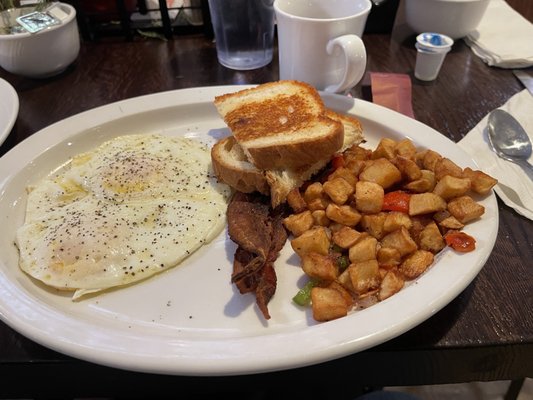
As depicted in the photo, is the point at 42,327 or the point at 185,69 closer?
the point at 42,327

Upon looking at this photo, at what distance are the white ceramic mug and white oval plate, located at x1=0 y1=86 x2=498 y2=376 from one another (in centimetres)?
27

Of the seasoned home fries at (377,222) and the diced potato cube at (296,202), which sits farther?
the diced potato cube at (296,202)

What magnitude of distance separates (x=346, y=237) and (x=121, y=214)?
0.70m

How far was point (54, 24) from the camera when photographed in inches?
77.0

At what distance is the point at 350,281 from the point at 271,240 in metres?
0.26

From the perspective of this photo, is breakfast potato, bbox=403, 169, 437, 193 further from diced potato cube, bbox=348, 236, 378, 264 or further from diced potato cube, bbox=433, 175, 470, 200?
diced potato cube, bbox=348, 236, 378, 264

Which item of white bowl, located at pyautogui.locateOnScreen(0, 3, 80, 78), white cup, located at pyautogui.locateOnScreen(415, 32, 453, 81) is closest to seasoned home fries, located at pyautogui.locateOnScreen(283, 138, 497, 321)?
white cup, located at pyautogui.locateOnScreen(415, 32, 453, 81)

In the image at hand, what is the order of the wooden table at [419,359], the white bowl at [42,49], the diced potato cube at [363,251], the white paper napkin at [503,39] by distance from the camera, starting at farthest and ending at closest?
the white paper napkin at [503,39], the white bowl at [42,49], the diced potato cube at [363,251], the wooden table at [419,359]

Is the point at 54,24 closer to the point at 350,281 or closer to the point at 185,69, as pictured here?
the point at 185,69

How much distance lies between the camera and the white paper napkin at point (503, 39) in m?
2.20

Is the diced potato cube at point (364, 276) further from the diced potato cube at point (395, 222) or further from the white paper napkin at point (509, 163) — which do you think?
the white paper napkin at point (509, 163)

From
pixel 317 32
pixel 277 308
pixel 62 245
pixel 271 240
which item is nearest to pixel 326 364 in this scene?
pixel 277 308

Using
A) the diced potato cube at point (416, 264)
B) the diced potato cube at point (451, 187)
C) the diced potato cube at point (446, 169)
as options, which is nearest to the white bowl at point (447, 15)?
the diced potato cube at point (446, 169)

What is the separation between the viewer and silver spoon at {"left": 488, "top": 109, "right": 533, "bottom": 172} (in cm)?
158
